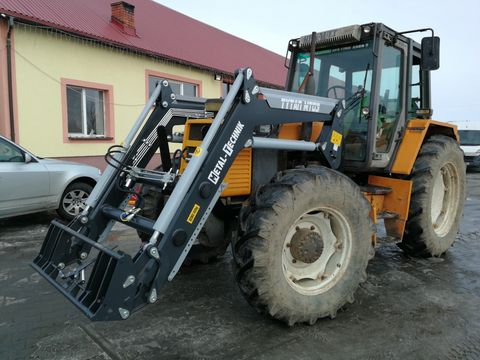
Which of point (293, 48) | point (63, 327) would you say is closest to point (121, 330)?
point (63, 327)

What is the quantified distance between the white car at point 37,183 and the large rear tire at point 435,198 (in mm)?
4710

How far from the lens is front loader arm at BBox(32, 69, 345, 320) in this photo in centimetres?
268

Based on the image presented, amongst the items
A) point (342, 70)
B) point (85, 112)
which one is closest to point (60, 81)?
point (85, 112)

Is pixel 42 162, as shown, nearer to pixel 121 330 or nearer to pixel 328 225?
pixel 121 330

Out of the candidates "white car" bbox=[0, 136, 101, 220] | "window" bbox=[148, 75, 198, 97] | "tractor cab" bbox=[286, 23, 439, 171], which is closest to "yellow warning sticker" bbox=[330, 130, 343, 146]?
"tractor cab" bbox=[286, 23, 439, 171]

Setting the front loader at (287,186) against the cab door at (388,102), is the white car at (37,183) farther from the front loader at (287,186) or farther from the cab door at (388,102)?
the cab door at (388,102)

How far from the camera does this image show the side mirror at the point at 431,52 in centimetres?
431

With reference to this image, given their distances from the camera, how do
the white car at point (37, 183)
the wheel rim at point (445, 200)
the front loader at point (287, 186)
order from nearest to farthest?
1. the front loader at point (287, 186)
2. the wheel rim at point (445, 200)
3. the white car at point (37, 183)

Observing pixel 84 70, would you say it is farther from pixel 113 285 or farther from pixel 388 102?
pixel 113 285

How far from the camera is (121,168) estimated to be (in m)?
3.77

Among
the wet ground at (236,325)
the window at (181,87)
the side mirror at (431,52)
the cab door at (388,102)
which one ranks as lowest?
the wet ground at (236,325)

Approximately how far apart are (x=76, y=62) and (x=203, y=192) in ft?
29.4

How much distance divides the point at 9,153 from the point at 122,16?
23.5 ft

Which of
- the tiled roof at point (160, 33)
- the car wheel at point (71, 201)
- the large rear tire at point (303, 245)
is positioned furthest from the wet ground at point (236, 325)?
the tiled roof at point (160, 33)
